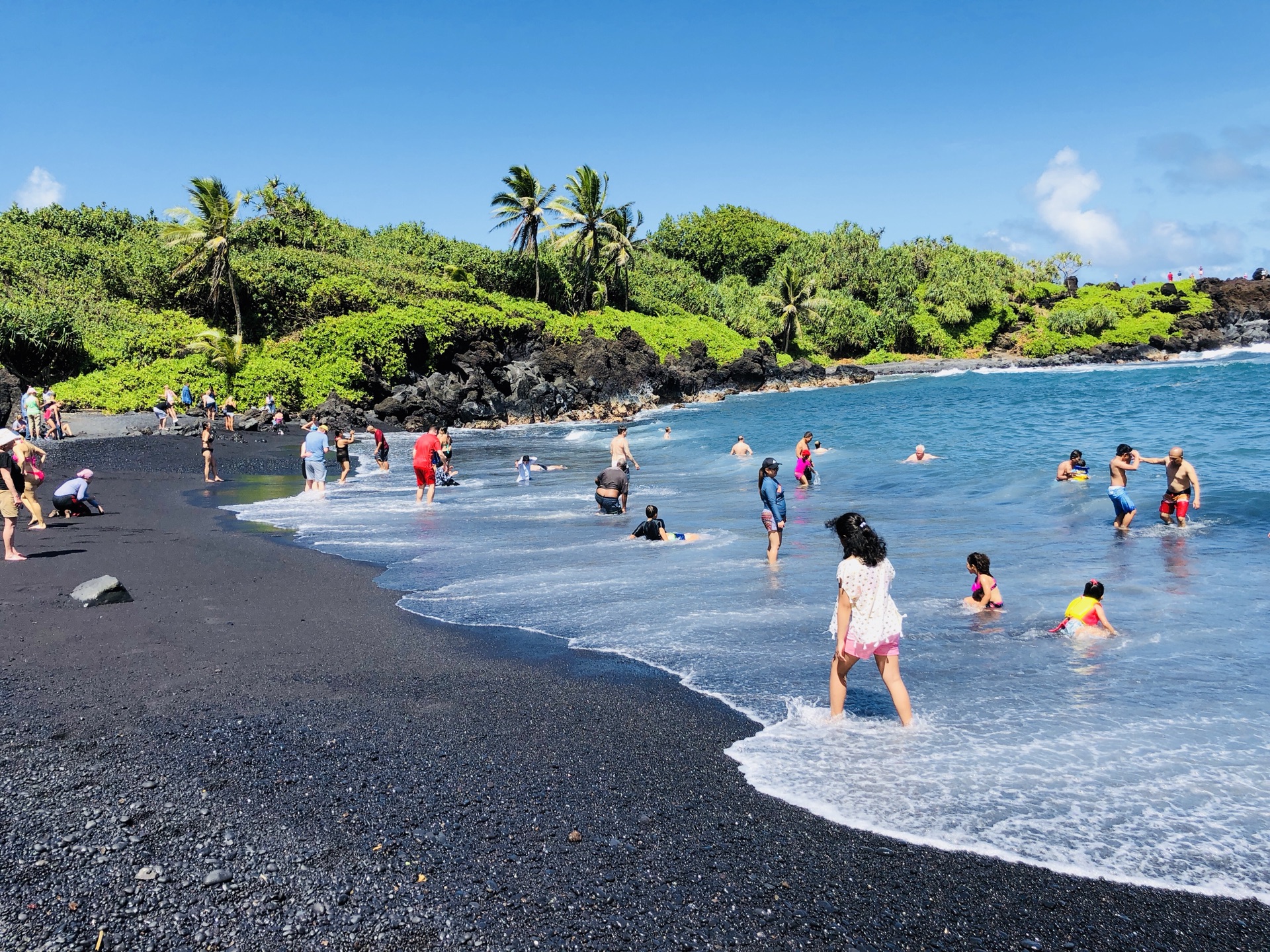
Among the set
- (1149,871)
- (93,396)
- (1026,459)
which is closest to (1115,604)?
(1149,871)

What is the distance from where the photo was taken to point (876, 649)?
5465mm

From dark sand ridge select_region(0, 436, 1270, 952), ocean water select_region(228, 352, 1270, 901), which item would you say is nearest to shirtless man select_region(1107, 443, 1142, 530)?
ocean water select_region(228, 352, 1270, 901)

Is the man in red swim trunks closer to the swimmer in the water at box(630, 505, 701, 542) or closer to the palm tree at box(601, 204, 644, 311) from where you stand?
the swimmer in the water at box(630, 505, 701, 542)

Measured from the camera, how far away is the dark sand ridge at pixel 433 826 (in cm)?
347

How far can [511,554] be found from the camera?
1178 centimetres

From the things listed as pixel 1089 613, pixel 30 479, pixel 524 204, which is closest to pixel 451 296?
pixel 524 204

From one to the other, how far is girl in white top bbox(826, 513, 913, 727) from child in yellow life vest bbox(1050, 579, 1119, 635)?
10.4 ft

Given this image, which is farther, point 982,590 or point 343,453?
point 343,453

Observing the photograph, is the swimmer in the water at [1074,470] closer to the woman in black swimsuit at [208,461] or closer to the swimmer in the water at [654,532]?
the swimmer in the water at [654,532]

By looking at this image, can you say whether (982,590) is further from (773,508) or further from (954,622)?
(773,508)

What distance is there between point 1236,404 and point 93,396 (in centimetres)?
4520

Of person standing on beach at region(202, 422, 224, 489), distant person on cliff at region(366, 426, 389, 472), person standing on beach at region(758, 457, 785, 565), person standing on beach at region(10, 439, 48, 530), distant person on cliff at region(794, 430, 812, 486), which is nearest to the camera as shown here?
person standing on beach at region(758, 457, 785, 565)

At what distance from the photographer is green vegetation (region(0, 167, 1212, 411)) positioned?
35125 millimetres

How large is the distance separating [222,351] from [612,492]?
87.7 feet
